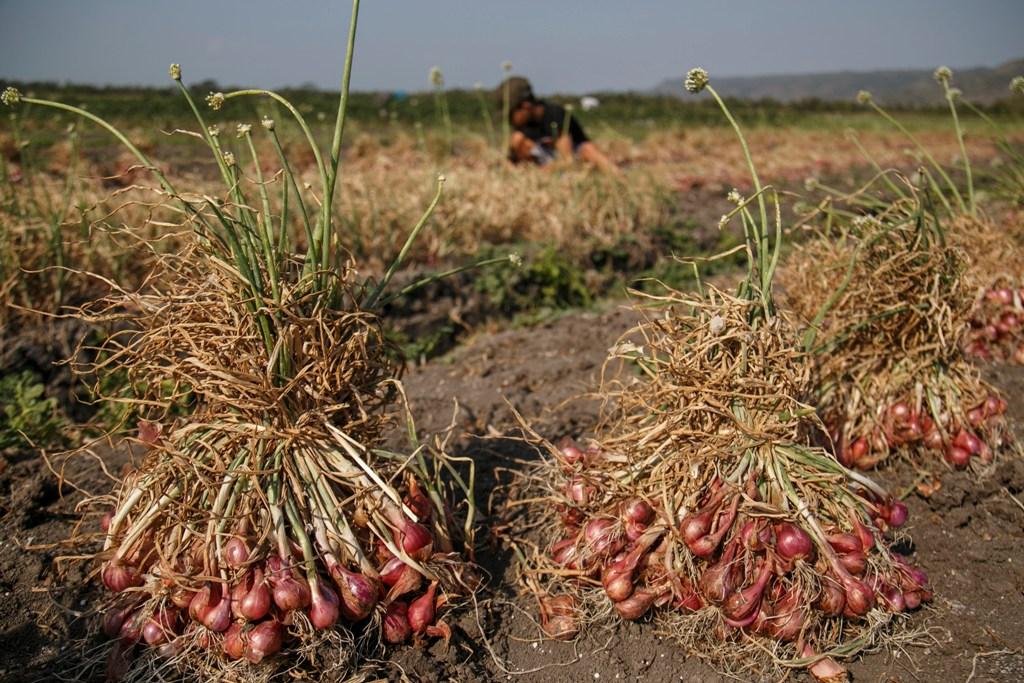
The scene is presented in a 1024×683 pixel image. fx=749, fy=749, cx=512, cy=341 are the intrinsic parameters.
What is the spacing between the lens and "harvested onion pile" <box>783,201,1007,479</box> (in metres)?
2.73

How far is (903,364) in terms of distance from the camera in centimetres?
284

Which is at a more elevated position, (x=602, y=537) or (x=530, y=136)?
(x=530, y=136)

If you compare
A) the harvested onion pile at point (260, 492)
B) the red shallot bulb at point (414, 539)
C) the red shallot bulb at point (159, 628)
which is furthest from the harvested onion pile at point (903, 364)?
the red shallot bulb at point (159, 628)

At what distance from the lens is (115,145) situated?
11414 millimetres

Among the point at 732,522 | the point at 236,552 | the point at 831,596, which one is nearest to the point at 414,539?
the point at 236,552

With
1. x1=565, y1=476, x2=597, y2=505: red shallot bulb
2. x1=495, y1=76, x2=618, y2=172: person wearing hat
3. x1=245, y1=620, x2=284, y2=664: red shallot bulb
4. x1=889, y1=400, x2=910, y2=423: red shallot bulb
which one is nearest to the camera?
x1=245, y1=620, x2=284, y2=664: red shallot bulb

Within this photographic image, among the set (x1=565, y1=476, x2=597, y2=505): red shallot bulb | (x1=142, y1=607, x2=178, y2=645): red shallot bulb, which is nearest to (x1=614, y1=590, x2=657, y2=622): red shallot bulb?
(x1=565, y1=476, x2=597, y2=505): red shallot bulb

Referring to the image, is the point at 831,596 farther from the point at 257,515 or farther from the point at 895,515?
the point at 257,515

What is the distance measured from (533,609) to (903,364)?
1.70 metres

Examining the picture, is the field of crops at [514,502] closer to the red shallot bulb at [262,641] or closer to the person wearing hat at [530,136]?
the red shallot bulb at [262,641]

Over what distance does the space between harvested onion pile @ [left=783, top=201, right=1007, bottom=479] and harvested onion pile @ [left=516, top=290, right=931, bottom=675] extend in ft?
2.52

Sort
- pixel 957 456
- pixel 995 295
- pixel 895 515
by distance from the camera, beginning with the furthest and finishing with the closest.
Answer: pixel 995 295 → pixel 957 456 → pixel 895 515

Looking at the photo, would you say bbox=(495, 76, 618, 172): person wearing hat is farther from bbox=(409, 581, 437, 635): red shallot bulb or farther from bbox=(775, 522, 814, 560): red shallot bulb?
bbox=(409, 581, 437, 635): red shallot bulb

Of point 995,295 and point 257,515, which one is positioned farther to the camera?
point 995,295
